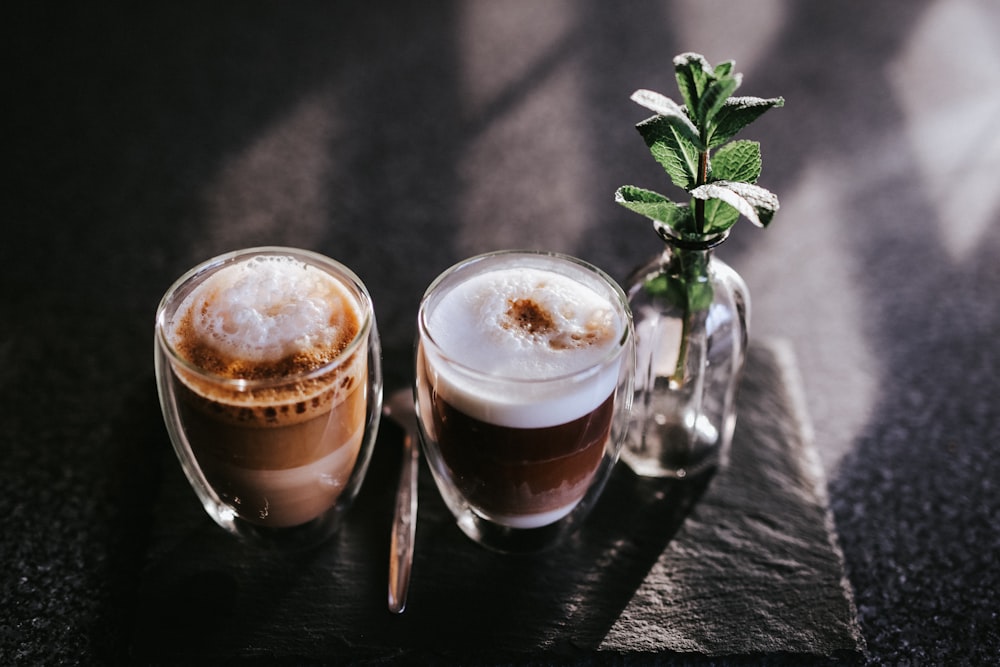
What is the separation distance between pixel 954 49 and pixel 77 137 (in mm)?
1840

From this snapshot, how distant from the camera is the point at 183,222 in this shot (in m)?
1.47

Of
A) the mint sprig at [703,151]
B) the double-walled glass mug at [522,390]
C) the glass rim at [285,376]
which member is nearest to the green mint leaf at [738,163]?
the mint sprig at [703,151]

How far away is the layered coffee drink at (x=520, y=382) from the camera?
803mm

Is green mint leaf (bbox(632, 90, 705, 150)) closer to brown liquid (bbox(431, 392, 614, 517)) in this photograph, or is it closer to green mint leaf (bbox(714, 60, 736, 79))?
green mint leaf (bbox(714, 60, 736, 79))

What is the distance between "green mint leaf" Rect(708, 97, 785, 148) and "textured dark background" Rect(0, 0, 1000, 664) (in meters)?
0.45

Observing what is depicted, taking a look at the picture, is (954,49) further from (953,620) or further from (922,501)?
(953,620)

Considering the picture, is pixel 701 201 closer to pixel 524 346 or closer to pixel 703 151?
pixel 703 151

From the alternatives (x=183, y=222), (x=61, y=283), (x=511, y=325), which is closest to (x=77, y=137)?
(x=183, y=222)

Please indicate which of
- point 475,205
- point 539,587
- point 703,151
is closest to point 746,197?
point 703,151

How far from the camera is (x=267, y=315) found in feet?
2.74

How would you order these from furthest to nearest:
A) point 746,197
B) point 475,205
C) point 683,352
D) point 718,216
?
point 475,205, point 683,352, point 718,216, point 746,197

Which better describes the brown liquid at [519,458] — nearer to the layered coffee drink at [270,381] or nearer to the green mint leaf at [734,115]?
the layered coffee drink at [270,381]

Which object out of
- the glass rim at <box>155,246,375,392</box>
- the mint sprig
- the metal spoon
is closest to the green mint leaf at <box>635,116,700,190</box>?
the mint sprig

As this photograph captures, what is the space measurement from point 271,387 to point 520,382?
21 centimetres
